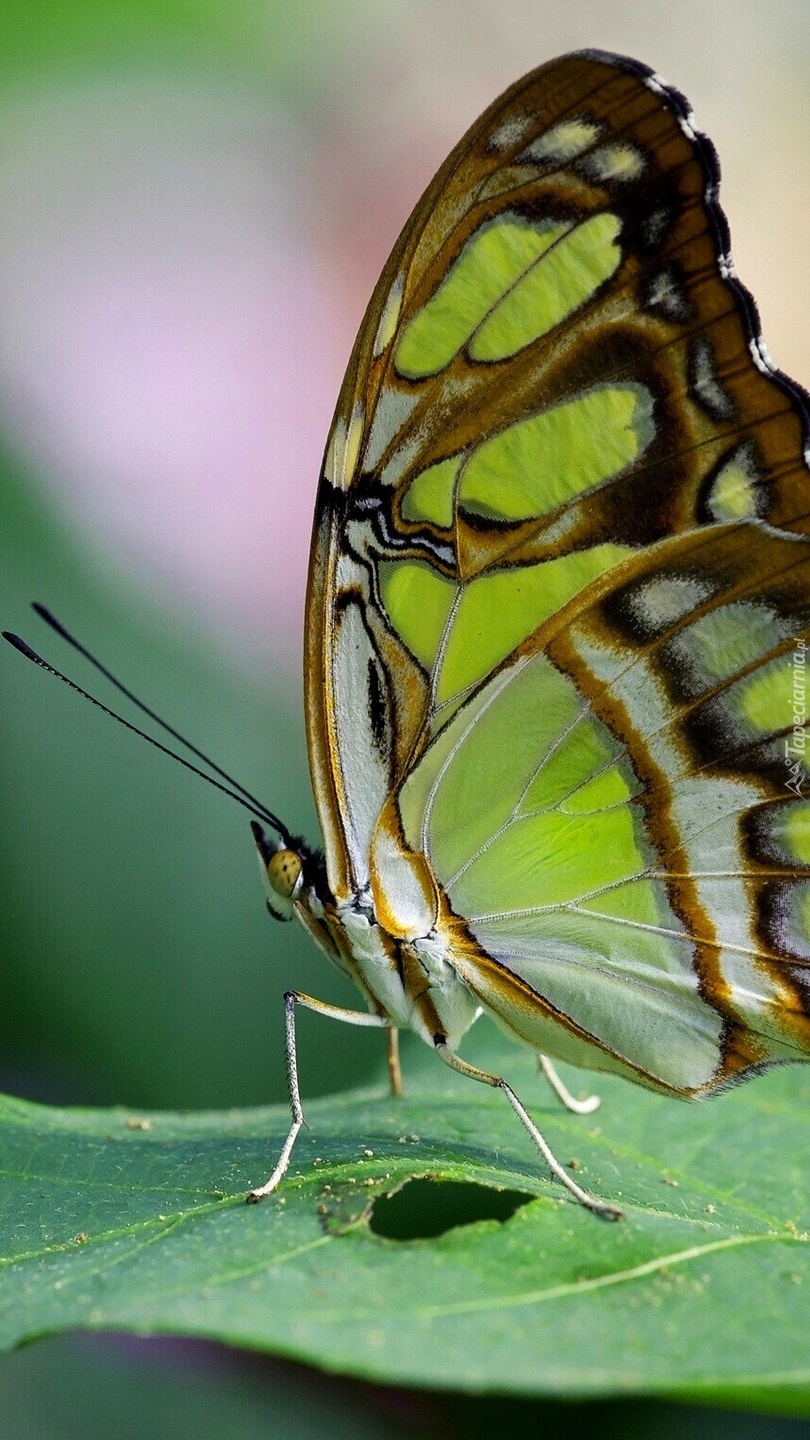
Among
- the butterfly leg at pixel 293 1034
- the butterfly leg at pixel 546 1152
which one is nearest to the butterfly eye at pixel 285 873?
the butterfly leg at pixel 293 1034

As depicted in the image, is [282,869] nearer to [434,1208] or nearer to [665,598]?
[434,1208]

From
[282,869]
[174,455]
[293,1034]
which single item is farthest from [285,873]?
[174,455]

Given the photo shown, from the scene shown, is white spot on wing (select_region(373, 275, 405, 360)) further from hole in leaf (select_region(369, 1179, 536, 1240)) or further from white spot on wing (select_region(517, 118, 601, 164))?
hole in leaf (select_region(369, 1179, 536, 1240))

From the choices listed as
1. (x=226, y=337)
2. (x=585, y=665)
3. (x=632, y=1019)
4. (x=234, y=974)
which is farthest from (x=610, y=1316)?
(x=226, y=337)

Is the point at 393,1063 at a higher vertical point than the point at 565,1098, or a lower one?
higher

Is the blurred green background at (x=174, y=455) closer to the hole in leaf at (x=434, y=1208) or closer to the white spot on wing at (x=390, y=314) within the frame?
the hole in leaf at (x=434, y=1208)
